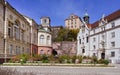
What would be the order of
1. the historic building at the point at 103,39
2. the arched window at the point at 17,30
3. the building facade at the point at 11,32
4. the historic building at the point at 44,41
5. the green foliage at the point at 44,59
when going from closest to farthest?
the green foliage at the point at 44,59 < the building facade at the point at 11,32 < the arched window at the point at 17,30 < the historic building at the point at 103,39 < the historic building at the point at 44,41

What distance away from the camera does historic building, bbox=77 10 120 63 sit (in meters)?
49.1

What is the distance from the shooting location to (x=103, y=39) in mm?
55750

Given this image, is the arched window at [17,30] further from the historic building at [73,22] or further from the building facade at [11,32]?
the historic building at [73,22]

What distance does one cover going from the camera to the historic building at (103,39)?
49062 millimetres

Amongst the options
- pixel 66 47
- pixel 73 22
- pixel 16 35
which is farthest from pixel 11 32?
A: pixel 73 22

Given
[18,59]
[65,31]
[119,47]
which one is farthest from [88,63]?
[65,31]

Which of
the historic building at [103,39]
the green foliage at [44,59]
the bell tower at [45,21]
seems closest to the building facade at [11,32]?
the green foliage at [44,59]

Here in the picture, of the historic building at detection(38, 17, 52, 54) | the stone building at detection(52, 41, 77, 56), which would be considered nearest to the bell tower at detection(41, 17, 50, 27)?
the stone building at detection(52, 41, 77, 56)

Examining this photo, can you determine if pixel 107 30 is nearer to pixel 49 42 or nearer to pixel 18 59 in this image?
pixel 49 42

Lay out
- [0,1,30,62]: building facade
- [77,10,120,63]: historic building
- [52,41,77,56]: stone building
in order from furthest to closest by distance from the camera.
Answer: [52,41,77,56]: stone building → [77,10,120,63]: historic building → [0,1,30,62]: building facade

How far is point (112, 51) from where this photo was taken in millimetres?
50938

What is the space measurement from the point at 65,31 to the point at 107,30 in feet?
146

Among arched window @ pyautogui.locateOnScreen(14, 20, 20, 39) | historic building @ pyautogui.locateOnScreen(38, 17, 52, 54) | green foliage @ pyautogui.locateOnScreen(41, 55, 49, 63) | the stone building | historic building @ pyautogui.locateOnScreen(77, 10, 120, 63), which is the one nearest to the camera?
green foliage @ pyautogui.locateOnScreen(41, 55, 49, 63)

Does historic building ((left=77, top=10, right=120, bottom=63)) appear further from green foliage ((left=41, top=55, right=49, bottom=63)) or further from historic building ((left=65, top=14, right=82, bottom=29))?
historic building ((left=65, top=14, right=82, bottom=29))
